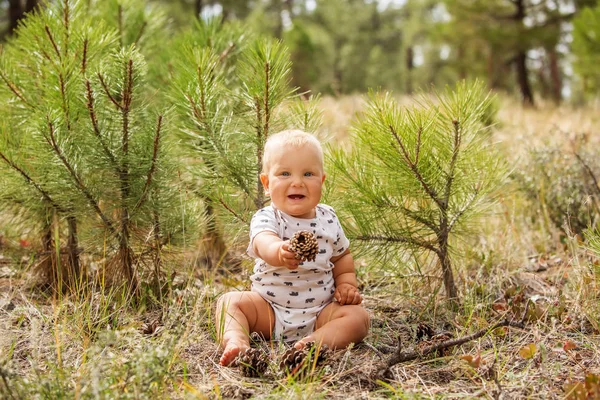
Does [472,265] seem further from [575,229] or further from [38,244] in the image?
[38,244]

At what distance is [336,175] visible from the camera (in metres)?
2.07

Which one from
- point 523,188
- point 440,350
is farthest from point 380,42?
point 440,350

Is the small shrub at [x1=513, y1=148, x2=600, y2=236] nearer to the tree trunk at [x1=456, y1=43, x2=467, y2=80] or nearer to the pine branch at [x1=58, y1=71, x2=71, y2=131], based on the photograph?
the pine branch at [x1=58, y1=71, x2=71, y2=131]

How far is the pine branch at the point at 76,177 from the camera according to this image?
6.18 ft

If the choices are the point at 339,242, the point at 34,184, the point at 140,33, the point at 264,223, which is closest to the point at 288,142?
the point at 264,223

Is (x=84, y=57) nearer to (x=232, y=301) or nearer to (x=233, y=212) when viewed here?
(x=233, y=212)

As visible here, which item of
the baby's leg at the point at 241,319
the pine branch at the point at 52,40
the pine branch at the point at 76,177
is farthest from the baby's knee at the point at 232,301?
the pine branch at the point at 52,40

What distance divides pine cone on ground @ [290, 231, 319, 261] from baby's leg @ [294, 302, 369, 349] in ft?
1.00

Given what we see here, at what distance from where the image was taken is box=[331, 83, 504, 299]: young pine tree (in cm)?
187

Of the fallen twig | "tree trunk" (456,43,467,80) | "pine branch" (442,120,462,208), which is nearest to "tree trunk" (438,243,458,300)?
"pine branch" (442,120,462,208)

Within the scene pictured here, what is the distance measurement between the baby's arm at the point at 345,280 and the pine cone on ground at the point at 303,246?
0.36 meters

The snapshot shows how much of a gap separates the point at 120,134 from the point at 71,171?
0.75 feet

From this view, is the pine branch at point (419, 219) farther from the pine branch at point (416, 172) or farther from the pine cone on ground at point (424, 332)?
the pine cone on ground at point (424, 332)

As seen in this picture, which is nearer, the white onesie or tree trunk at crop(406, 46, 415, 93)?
the white onesie
